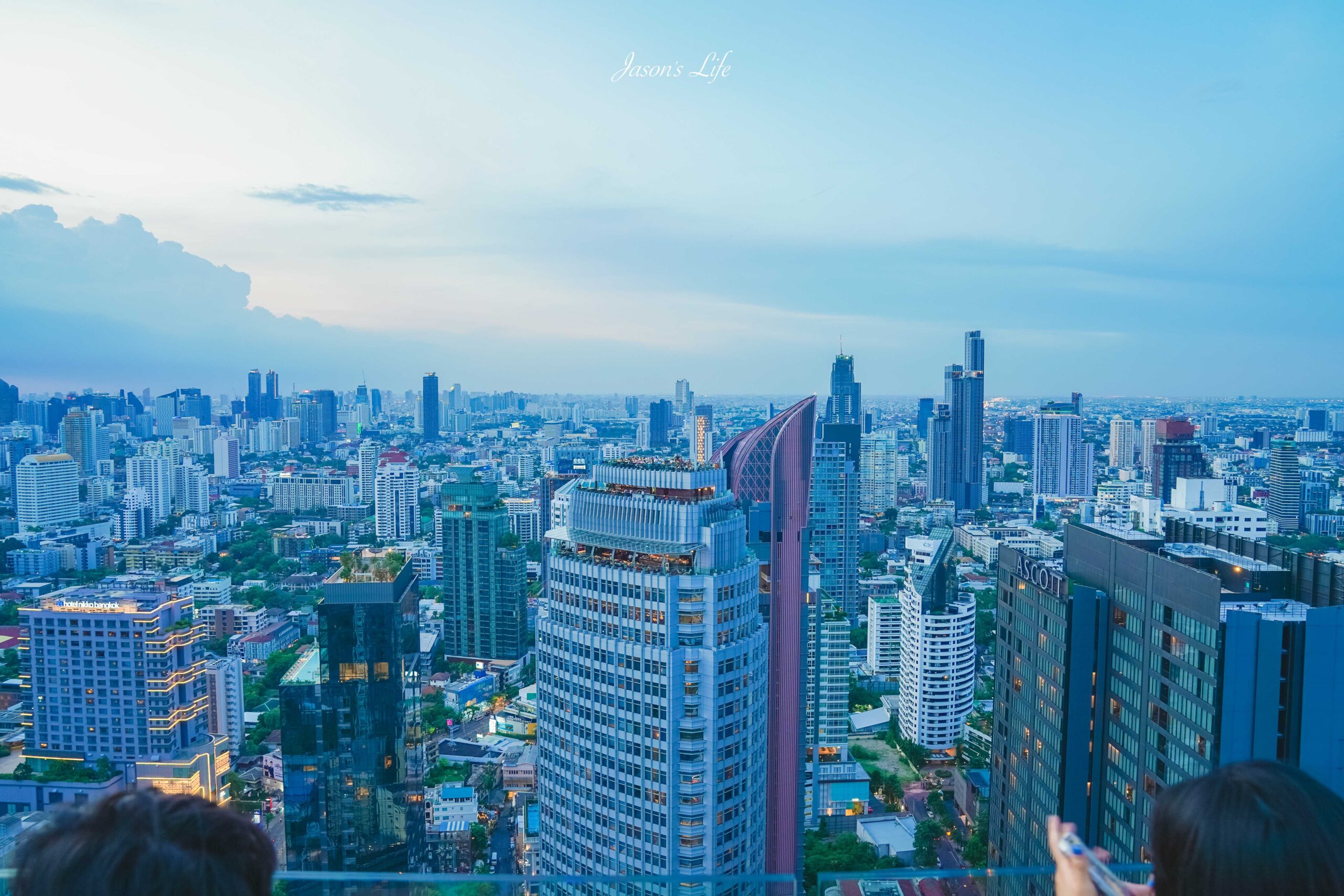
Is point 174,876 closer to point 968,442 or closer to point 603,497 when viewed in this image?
point 603,497

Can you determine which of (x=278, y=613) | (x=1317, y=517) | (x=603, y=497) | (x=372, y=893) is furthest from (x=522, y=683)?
(x=1317, y=517)

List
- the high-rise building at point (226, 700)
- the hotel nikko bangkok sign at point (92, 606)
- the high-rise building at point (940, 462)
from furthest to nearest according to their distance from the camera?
the high-rise building at point (940, 462) → the high-rise building at point (226, 700) → the hotel nikko bangkok sign at point (92, 606)

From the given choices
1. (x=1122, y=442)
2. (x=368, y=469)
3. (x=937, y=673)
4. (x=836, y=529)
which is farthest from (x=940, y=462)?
(x=937, y=673)

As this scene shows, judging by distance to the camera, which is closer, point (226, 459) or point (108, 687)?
point (108, 687)

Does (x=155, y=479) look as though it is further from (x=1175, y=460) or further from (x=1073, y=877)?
(x=1073, y=877)

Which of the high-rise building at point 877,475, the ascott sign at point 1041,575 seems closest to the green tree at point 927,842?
the ascott sign at point 1041,575

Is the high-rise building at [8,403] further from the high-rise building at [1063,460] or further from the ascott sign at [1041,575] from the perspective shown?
the high-rise building at [1063,460]

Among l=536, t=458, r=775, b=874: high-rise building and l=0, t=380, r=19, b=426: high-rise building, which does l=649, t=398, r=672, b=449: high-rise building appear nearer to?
l=0, t=380, r=19, b=426: high-rise building
